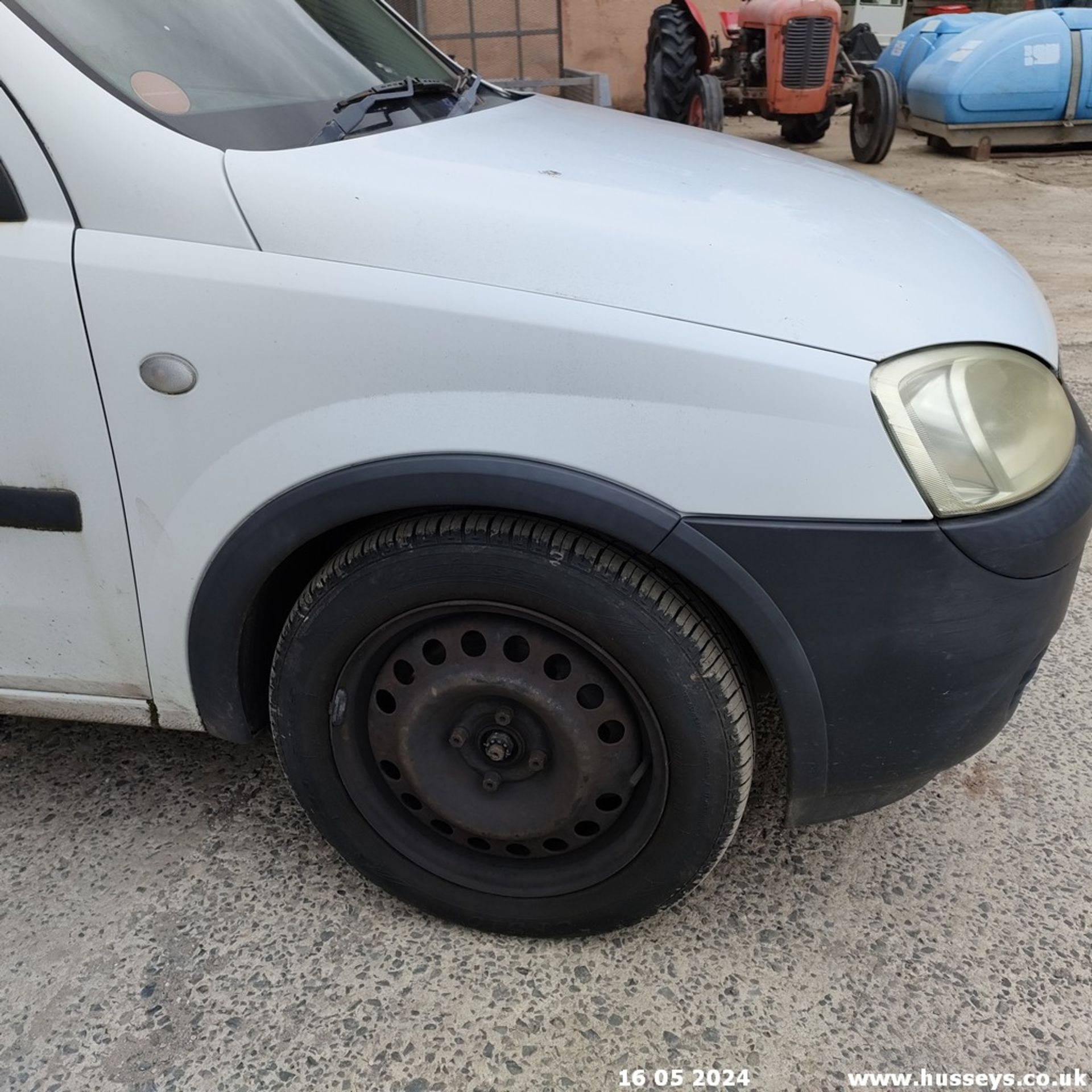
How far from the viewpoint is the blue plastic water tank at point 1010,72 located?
9.66 metres

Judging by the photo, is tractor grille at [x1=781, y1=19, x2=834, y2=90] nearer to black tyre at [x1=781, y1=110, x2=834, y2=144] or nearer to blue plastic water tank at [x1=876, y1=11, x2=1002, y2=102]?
black tyre at [x1=781, y1=110, x2=834, y2=144]

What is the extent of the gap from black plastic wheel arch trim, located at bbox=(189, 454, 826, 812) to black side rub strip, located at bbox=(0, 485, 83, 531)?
0.80 ft

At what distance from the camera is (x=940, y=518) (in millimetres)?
1517

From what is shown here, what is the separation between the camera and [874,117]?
10.0 m

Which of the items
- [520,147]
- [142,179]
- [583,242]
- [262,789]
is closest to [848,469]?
[583,242]

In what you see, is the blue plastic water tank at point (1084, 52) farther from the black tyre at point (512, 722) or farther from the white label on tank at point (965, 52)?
the black tyre at point (512, 722)

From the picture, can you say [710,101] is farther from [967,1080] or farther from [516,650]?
[967,1080]

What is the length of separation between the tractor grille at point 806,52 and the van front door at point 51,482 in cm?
962

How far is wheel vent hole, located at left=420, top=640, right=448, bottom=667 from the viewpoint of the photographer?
5.80 ft

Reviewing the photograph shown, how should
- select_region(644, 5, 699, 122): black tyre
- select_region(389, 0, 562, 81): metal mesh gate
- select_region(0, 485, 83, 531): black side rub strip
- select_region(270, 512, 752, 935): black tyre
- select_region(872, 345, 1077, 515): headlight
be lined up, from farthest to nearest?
select_region(644, 5, 699, 122): black tyre → select_region(389, 0, 562, 81): metal mesh gate → select_region(0, 485, 83, 531): black side rub strip → select_region(270, 512, 752, 935): black tyre → select_region(872, 345, 1077, 515): headlight

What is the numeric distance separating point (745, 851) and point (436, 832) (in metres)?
0.65

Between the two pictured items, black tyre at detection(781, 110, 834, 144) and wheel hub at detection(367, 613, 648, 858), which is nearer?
wheel hub at detection(367, 613, 648, 858)

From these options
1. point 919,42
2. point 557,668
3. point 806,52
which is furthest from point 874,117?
point 557,668

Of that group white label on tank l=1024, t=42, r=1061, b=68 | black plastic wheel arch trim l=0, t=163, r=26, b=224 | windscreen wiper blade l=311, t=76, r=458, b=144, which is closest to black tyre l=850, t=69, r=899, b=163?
white label on tank l=1024, t=42, r=1061, b=68
